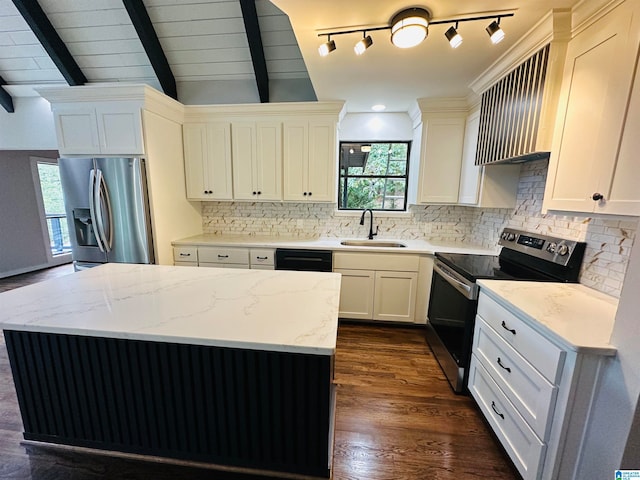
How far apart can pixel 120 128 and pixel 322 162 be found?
2.02 metres

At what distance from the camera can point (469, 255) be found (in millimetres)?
2418

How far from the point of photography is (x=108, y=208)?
2.68m

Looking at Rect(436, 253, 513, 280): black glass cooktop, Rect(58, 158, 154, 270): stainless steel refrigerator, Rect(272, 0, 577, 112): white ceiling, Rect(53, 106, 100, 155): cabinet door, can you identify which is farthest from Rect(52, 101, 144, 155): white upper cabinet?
Rect(436, 253, 513, 280): black glass cooktop

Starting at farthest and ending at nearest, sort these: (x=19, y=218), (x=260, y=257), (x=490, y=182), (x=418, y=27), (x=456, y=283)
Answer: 1. (x=19, y=218)
2. (x=260, y=257)
3. (x=490, y=182)
4. (x=456, y=283)
5. (x=418, y=27)

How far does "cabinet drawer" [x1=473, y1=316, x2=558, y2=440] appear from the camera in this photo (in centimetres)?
117

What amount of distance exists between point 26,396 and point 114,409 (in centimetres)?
53

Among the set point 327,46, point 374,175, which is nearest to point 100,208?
point 327,46

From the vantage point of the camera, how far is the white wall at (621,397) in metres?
0.94

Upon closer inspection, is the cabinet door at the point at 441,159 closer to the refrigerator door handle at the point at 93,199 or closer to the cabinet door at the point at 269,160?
the cabinet door at the point at 269,160

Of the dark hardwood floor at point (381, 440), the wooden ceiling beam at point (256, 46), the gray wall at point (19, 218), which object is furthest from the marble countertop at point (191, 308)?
the gray wall at point (19, 218)

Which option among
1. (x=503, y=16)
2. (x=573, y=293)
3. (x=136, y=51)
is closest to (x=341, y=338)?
(x=573, y=293)

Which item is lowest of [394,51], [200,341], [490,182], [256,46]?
[200,341]

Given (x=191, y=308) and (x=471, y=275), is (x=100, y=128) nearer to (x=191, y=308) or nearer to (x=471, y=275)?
(x=191, y=308)

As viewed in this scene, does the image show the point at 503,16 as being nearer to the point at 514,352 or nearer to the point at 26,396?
the point at 514,352
